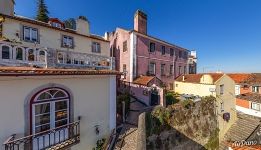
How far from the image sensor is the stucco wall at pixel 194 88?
22352 millimetres

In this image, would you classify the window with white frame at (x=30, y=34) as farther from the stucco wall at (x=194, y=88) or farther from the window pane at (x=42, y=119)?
the stucco wall at (x=194, y=88)

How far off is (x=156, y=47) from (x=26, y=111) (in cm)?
2145

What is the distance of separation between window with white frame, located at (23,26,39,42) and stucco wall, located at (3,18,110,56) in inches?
11.9

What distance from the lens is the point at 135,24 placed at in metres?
24.2

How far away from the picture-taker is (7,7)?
1678 centimetres

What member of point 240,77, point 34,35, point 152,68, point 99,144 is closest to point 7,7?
point 34,35

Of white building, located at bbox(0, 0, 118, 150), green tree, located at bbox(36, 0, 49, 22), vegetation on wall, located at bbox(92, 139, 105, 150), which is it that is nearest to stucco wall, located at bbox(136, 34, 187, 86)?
white building, located at bbox(0, 0, 118, 150)

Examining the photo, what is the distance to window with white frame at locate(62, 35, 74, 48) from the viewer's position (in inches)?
753

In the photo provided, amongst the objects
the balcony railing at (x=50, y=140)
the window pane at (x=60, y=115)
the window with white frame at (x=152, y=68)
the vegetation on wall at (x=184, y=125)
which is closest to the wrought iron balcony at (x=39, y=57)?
the window pane at (x=60, y=115)

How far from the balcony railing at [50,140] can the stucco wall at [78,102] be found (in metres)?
0.37

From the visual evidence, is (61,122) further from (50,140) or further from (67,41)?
(67,41)

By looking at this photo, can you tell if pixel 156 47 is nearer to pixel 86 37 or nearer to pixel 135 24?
pixel 135 24

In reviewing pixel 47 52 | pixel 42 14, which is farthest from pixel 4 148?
pixel 42 14

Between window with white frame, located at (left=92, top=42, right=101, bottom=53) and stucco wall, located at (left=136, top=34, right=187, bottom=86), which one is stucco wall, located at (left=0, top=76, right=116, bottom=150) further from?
stucco wall, located at (left=136, top=34, right=187, bottom=86)
